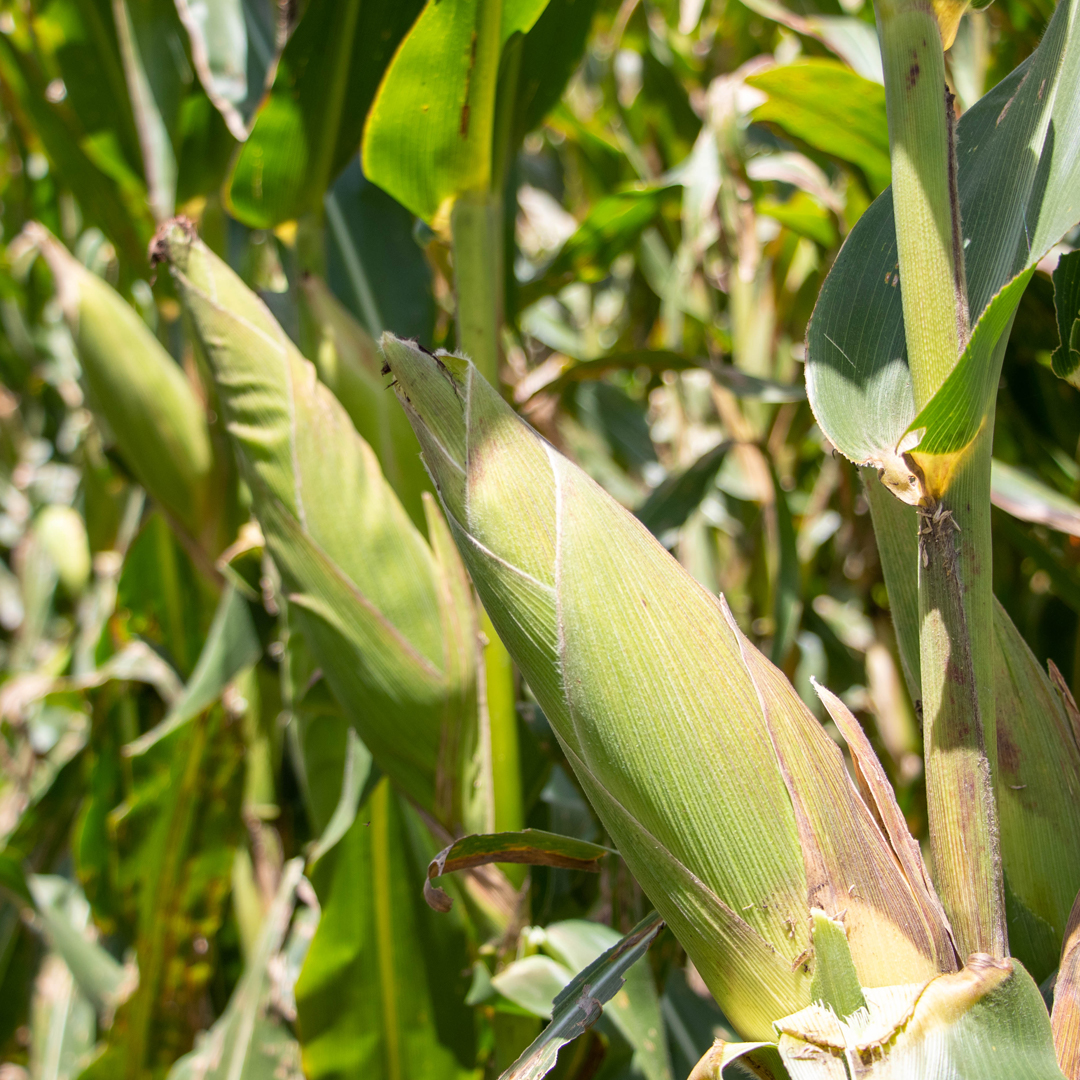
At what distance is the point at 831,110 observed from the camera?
0.73 metres

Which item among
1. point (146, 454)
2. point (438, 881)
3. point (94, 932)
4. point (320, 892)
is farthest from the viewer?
point (94, 932)

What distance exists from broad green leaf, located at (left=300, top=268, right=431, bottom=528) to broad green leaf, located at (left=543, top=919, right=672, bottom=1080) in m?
0.32

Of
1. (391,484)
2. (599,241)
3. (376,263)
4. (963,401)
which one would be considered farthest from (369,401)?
(963,401)

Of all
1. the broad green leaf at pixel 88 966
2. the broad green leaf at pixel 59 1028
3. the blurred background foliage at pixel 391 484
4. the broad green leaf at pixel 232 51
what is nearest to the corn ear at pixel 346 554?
the blurred background foliage at pixel 391 484

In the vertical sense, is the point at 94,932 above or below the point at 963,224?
below

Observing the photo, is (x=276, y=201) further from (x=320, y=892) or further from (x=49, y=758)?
(x=49, y=758)

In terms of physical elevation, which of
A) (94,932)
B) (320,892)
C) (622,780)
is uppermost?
(622,780)

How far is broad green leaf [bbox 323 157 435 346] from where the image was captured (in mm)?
772

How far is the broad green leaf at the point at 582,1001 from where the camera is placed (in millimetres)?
361

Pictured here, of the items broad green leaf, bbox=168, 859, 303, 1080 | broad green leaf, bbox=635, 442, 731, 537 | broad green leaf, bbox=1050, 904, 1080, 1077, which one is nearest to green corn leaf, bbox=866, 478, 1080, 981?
broad green leaf, bbox=1050, 904, 1080, 1077

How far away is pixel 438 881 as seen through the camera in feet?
1.78

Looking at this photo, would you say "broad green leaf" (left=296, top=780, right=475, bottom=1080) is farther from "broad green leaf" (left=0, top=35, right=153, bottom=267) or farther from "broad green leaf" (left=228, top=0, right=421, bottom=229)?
"broad green leaf" (left=0, top=35, right=153, bottom=267)

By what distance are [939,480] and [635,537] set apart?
0.11 meters

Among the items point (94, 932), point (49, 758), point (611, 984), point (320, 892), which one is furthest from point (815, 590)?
point (49, 758)
